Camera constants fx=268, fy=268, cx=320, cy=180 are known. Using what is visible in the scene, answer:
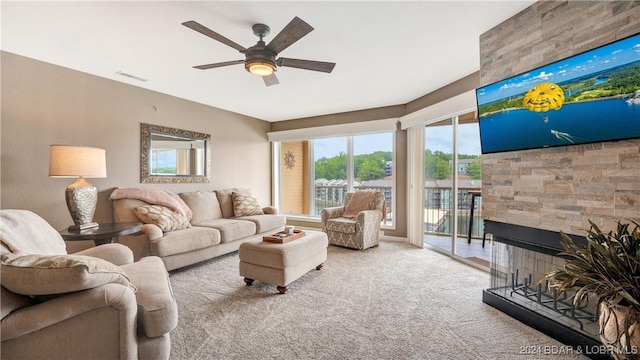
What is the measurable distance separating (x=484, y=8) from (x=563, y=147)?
1169 mm

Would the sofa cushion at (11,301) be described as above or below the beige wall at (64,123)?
below

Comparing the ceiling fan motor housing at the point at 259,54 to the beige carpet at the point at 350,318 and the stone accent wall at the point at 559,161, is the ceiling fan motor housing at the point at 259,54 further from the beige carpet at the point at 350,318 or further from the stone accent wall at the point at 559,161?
the beige carpet at the point at 350,318

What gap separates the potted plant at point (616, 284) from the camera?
1223 mm

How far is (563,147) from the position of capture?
1843 mm

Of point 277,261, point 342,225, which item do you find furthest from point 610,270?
point 342,225

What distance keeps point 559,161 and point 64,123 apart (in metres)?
4.73

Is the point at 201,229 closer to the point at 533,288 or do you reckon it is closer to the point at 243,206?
the point at 243,206

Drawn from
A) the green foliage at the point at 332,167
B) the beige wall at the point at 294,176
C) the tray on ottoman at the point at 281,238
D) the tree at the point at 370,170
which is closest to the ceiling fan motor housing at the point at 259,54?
the tray on ottoman at the point at 281,238

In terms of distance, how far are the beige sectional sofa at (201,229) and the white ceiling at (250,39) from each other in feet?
5.37

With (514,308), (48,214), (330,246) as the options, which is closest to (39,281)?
(48,214)

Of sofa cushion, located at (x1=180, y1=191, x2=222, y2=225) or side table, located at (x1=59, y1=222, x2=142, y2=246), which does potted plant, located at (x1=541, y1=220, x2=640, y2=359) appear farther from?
sofa cushion, located at (x1=180, y1=191, x2=222, y2=225)

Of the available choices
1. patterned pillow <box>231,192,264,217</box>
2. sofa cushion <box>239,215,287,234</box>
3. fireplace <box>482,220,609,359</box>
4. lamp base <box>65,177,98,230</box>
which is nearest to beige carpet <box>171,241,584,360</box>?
fireplace <box>482,220,609,359</box>

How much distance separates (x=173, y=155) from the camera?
4.16 meters

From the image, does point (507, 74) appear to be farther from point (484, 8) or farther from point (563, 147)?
point (563, 147)
